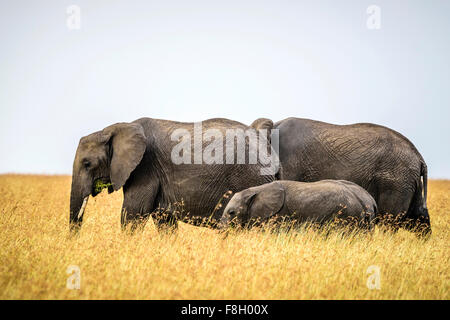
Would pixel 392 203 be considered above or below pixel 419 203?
above

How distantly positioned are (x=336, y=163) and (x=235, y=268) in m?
5.48

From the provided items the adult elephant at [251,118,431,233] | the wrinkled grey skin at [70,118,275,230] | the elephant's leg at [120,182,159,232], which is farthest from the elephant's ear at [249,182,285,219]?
the adult elephant at [251,118,431,233]

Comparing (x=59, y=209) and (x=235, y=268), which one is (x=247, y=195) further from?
(x=59, y=209)

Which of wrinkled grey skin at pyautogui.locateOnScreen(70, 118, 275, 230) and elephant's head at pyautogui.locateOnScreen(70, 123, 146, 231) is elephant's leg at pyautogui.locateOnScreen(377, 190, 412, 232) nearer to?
wrinkled grey skin at pyautogui.locateOnScreen(70, 118, 275, 230)

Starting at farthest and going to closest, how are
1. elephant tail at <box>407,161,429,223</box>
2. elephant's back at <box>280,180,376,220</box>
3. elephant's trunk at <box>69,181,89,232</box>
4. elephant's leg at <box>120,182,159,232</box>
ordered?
elephant tail at <box>407,161,429,223</box> < elephant's trunk at <box>69,181,89,232</box> < elephant's leg at <box>120,182,159,232</box> < elephant's back at <box>280,180,376,220</box>

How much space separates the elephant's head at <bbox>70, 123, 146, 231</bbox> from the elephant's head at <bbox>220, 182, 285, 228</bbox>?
1.92 meters

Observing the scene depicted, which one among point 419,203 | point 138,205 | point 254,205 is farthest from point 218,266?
point 419,203

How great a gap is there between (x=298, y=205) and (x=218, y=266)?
2733 mm

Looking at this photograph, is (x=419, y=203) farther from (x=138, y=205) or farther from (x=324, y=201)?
(x=138, y=205)

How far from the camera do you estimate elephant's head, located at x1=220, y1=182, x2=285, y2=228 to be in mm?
9469

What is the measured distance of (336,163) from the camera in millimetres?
11758

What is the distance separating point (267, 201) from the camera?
31.1 ft
